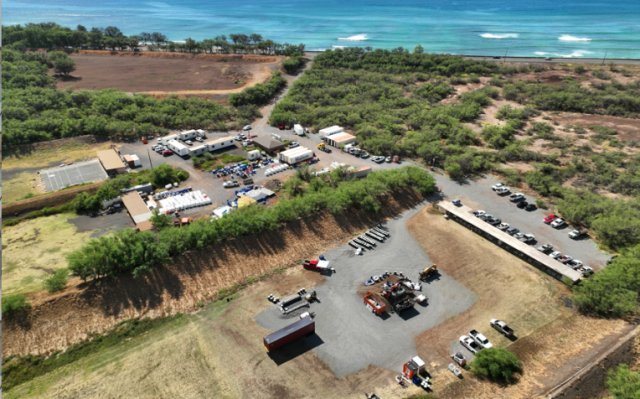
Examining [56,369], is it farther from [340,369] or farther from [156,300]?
[340,369]

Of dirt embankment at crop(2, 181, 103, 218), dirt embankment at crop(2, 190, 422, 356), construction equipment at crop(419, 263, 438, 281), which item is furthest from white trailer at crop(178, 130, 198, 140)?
construction equipment at crop(419, 263, 438, 281)

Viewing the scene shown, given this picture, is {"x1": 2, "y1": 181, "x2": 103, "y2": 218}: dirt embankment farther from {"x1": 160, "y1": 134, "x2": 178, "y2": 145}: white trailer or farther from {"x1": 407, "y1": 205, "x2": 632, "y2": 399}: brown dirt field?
{"x1": 407, "y1": 205, "x2": 632, "y2": 399}: brown dirt field

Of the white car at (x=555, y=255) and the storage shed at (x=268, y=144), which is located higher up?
the storage shed at (x=268, y=144)

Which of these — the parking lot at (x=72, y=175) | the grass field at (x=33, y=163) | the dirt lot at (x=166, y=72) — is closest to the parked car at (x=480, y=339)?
the parking lot at (x=72, y=175)

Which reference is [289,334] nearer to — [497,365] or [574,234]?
[497,365]

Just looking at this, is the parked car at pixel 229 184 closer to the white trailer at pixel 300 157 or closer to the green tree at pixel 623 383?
the white trailer at pixel 300 157

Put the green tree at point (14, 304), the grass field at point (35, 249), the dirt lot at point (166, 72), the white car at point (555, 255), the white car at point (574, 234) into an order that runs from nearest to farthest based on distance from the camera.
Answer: the green tree at point (14, 304) → the grass field at point (35, 249) → the white car at point (555, 255) → the white car at point (574, 234) → the dirt lot at point (166, 72)

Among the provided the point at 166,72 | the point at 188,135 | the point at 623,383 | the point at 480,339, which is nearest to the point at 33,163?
the point at 188,135
